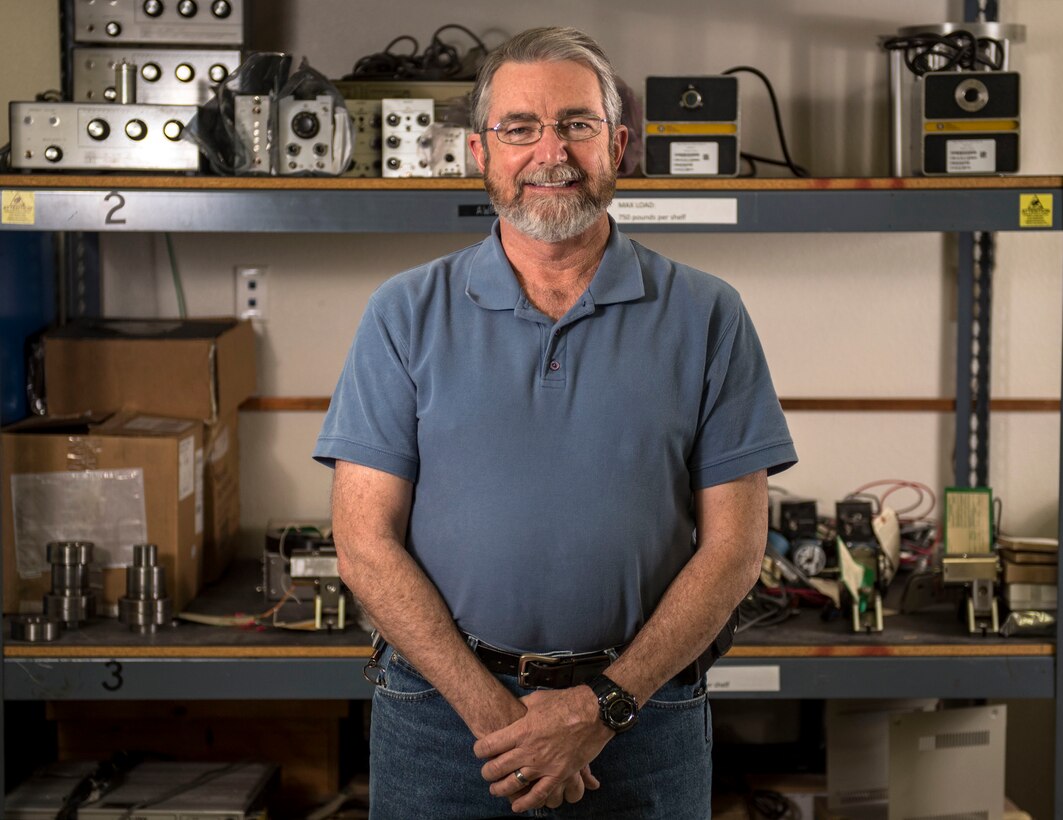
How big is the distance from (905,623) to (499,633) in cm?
117

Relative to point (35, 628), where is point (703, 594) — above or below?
above

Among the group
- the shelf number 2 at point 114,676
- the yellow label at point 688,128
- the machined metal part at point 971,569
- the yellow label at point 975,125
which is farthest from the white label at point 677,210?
the shelf number 2 at point 114,676

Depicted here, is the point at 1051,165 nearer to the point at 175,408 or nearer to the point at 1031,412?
the point at 1031,412

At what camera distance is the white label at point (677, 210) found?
6.85 ft

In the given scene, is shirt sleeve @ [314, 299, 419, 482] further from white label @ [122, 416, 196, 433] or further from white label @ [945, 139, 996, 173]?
white label @ [945, 139, 996, 173]

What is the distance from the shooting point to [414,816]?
145 cm

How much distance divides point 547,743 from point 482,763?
12 cm

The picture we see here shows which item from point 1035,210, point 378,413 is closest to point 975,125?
point 1035,210

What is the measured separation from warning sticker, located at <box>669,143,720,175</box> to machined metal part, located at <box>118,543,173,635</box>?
1153 mm

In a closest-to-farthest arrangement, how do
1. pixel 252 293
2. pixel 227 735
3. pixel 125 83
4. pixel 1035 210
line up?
pixel 1035 210, pixel 125 83, pixel 227 735, pixel 252 293

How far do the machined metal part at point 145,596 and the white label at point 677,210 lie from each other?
1.03 metres

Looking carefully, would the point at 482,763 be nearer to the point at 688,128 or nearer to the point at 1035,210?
the point at 688,128

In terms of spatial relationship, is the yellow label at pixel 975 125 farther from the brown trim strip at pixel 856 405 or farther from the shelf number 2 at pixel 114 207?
Result: the shelf number 2 at pixel 114 207

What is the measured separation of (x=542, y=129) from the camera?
1.41m
